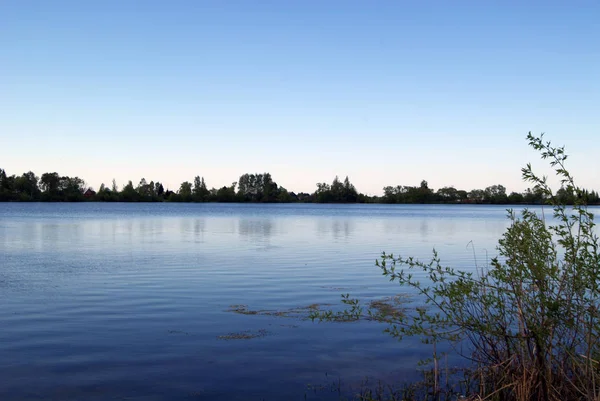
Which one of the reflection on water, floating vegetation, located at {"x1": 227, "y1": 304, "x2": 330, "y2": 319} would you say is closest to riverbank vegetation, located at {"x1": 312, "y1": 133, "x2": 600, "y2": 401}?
floating vegetation, located at {"x1": 227, "y1": 304, "x2": 330, "y2": 319}

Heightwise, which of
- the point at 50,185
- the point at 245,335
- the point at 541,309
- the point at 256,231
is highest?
the point at 50,185

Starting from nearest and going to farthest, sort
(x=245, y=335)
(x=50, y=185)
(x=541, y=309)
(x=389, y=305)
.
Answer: (x=541, y=309)
(x=245, y=335)
(x=389, y=305)
(x=50, y=185)

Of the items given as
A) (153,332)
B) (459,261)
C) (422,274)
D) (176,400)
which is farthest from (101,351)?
(459,261)

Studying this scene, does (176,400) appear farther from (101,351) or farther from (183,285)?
(183,285)

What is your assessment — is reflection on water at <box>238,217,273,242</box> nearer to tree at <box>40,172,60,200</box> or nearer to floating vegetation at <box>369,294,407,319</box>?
floating vegetation at <box>369,294,407,319</box>

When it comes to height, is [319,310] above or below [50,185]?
below

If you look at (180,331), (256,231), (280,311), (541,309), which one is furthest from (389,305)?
(256,231)

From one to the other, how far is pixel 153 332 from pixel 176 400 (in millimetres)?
3747

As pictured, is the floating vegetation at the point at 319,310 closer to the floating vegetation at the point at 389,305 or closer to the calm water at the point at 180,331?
the floating vegetation at the point at 389,305

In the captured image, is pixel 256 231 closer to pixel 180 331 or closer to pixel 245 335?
pixel 180 331

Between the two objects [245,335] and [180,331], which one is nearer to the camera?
[245,335]

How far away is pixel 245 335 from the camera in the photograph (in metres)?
11.5

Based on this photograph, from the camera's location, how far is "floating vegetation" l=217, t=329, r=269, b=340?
37.0 ft

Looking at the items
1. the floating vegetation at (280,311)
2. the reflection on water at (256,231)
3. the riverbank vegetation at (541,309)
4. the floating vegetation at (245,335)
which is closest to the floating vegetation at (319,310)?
the floating vegetation at (280,311)
